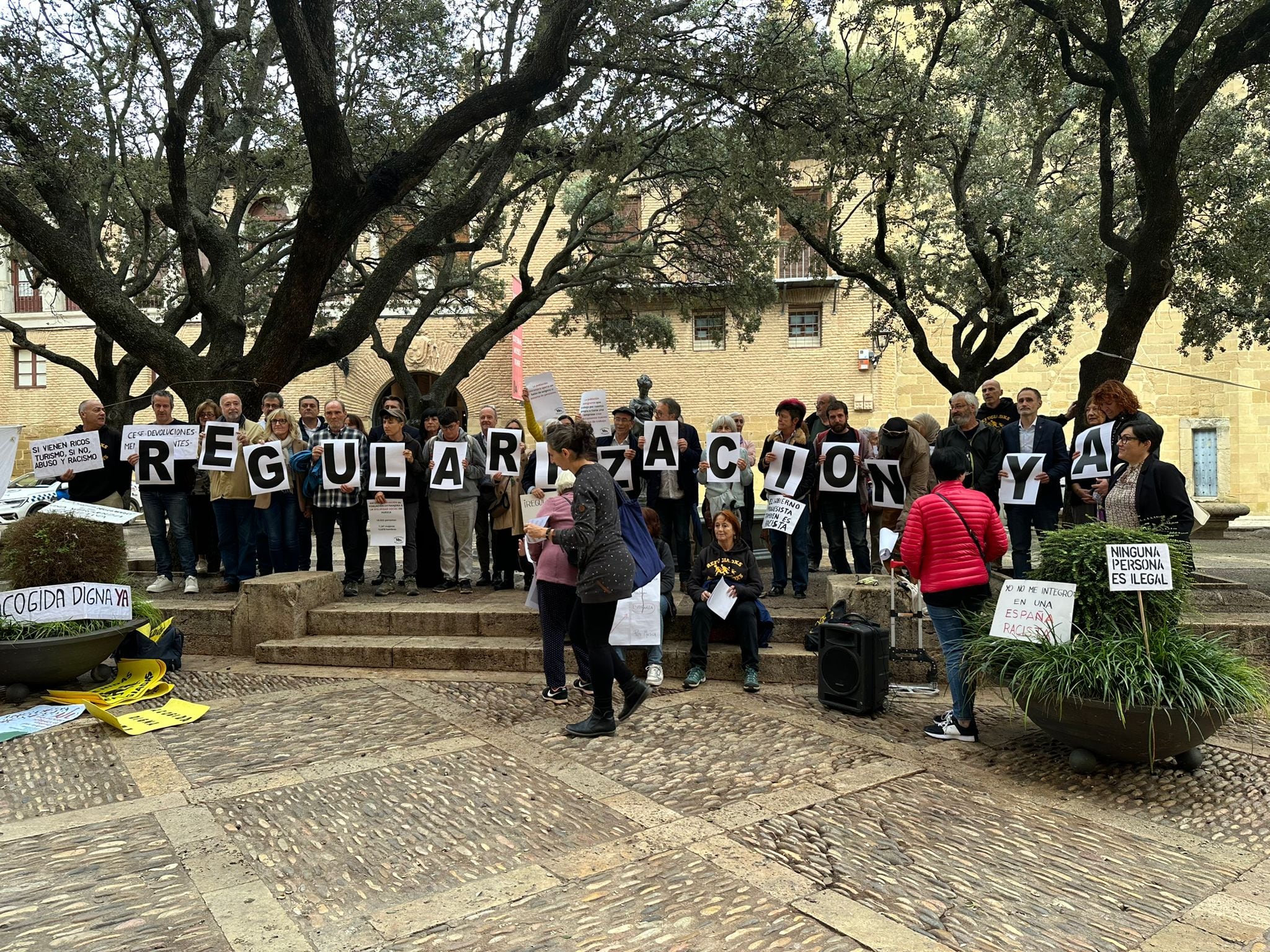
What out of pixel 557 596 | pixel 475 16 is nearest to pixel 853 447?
pixel 557 596

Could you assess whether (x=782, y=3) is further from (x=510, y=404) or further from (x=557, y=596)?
(x=510, y=404)

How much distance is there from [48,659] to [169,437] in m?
2.89

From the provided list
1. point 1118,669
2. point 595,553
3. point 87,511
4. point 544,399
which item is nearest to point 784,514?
point 544,399

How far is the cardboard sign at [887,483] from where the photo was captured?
791cm

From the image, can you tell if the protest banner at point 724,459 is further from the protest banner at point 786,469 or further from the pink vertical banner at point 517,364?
the pink vertical banner at point 517,364

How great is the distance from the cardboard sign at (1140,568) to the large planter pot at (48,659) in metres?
6.73

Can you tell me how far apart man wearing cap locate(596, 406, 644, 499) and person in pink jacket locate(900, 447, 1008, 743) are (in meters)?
3.36

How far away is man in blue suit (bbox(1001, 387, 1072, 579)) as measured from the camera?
7.61 m

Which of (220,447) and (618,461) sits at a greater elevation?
(220,447)

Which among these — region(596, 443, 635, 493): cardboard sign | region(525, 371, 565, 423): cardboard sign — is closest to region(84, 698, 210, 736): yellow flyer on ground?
region(525, 371, 565, 423): cardboard sign

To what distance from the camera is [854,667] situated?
5.84 m

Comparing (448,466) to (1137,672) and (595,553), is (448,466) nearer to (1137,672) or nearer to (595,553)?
(595,553)

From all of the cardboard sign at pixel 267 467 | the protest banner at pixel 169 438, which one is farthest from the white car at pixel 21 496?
the cardboard sign at pixel 267 467

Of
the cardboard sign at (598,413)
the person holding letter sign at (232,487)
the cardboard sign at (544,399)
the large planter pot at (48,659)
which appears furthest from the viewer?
the person holding letter sign at (232,487)
